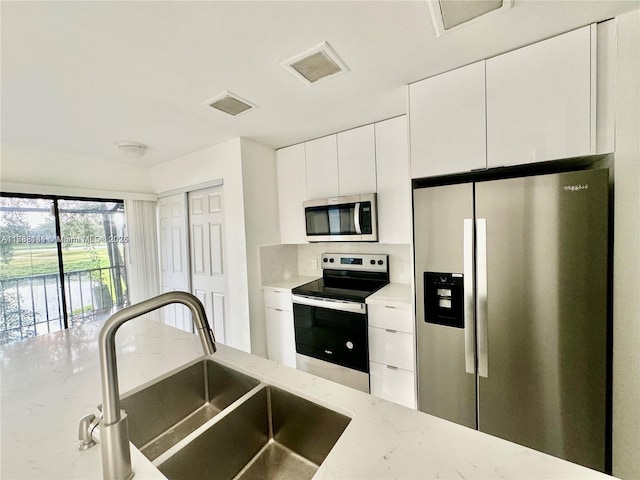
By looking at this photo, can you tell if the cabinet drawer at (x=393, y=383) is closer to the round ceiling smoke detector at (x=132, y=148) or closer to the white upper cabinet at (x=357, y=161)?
the white upper cabinet at (x=357, y=161)

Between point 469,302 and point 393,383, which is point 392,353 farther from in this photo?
point 469,302

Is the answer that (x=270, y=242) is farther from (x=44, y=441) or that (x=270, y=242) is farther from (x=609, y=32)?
(x=609, y=32)

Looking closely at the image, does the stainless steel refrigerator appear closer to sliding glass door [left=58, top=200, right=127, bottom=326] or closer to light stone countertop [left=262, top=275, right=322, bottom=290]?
light stone countertop [left=262, top=275, right=322, bottom=290]


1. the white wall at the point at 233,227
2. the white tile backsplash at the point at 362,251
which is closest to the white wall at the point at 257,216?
the white wall at the point at 233,227

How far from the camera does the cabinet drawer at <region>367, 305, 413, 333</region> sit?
1.88m

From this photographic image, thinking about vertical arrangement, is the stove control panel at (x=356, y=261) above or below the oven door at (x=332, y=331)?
Result: above

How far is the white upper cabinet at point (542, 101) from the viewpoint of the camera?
1236 mm

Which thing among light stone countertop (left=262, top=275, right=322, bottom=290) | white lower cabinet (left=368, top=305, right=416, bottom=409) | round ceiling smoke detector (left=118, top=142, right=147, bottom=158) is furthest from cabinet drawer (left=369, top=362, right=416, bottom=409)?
round ceiling smoke detector (left=118, top=142, right=147, bottom=158)

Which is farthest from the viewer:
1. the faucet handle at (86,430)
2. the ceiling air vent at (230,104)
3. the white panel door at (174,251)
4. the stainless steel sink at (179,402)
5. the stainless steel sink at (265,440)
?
the white panel door at (174,251)

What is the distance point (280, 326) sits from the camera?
257 centimetres

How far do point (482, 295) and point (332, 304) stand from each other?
113cm

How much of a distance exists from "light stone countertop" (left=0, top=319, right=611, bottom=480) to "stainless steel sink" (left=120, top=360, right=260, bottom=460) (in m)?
0.05

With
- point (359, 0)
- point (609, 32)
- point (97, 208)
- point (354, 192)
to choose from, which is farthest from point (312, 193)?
point (97, 208)

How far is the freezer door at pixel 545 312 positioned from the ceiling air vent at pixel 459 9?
75 cm
